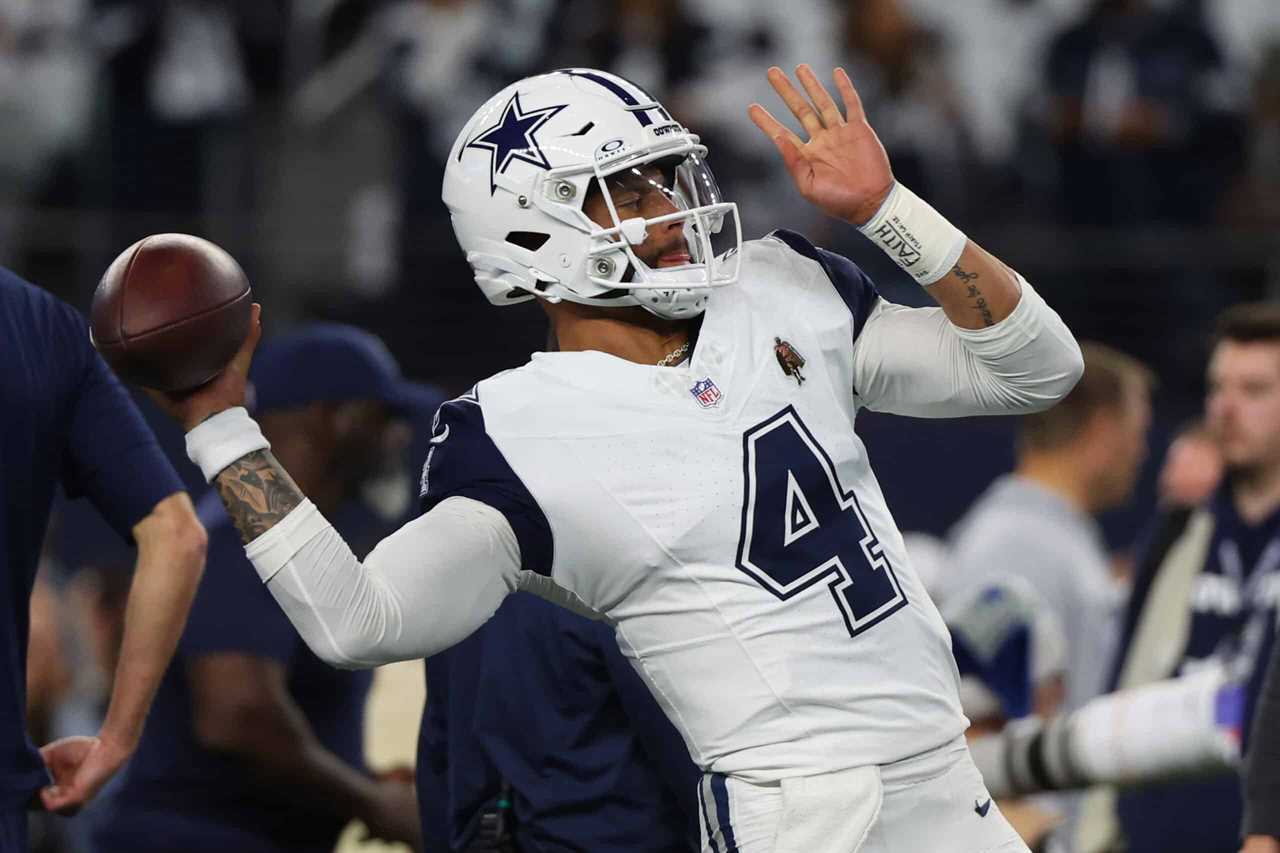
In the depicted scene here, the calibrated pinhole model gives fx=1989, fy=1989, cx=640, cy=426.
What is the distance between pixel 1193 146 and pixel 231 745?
7.04 m

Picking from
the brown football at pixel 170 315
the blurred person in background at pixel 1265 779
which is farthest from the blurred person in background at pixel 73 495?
the blurred person in background at pixel 1265 779

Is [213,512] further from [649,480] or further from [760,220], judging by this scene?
[760,220]

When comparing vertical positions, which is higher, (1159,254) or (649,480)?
(649,480)

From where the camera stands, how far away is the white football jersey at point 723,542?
280cm

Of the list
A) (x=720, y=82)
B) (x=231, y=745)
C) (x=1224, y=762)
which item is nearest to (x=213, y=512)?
(x=231, y=745)

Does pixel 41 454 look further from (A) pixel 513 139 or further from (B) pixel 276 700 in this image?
(B) pixel 276 700

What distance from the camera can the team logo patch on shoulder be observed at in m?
2.92

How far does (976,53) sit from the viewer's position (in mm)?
10906

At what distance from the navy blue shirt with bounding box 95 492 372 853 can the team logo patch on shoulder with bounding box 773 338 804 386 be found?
173 centimetres

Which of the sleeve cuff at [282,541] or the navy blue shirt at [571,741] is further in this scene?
the navy blue shirt at [571,741]

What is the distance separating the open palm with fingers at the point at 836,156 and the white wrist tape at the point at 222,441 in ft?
2.82

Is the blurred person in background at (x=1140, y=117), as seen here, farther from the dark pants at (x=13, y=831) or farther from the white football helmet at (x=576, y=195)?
Result: the dark pants at (x=13, y=831)

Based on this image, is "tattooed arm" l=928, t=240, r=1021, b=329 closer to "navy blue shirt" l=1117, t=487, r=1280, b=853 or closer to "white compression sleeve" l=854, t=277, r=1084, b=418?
"white compression sleeve" l=854, t=277, r=1084, b=418

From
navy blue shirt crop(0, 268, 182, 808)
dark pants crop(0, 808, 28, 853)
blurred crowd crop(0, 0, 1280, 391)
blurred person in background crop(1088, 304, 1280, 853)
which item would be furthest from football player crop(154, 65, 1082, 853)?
blurred crowd crop(0, 0, 1280, 391)
